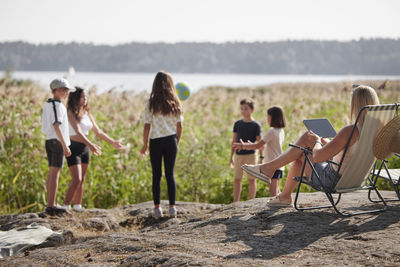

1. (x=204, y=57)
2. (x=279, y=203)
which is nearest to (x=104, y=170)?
(x=279, y=203)

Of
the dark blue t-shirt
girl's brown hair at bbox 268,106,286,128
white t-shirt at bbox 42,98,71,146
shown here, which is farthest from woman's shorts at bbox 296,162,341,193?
white t-shirt at bbox 42,98,71,146

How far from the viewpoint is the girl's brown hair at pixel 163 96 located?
532 cm

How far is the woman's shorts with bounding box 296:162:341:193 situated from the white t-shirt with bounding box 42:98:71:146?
103 inches

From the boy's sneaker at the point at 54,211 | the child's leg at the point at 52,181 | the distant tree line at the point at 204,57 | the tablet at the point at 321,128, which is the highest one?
the distant tree line at the point at 204,57

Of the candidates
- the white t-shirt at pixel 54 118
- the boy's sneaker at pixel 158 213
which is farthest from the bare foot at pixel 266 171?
the white t-shirt at pixel 54 118

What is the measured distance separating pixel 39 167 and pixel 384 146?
191 inches

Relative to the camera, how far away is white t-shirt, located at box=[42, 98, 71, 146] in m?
5.31

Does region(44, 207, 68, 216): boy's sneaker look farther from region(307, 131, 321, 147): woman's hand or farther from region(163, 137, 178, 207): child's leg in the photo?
region(307, 131, 321, 147): woman's hand

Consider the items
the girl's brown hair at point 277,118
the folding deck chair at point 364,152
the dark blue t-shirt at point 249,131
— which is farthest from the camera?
the dark blue t-shirt at point 249,131

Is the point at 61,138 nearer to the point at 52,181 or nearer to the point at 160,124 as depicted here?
the point at 52,181

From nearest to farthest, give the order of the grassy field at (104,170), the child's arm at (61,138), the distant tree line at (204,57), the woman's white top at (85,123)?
the child's arm at (61,138) → the woman's white top at (85,123) → the grassy field at (104,170) → the distant tree line at (204,57)

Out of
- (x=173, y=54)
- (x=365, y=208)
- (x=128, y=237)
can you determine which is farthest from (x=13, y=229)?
(x=173, y=54)

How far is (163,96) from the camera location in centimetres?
532

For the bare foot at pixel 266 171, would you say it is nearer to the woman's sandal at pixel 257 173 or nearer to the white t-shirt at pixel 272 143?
the woman's sandal at pixel 257 173
